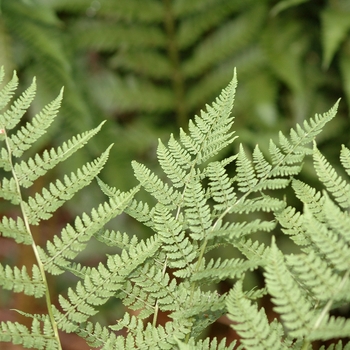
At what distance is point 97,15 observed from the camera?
1.38 m

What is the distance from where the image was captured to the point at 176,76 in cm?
148

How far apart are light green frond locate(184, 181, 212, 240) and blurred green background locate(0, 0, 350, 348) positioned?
2.63 ft

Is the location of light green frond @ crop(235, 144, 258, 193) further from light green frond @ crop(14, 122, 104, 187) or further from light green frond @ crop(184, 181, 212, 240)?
light green frond @ crop(14, 122, 104, 187)

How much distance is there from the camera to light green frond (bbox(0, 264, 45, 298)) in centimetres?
42

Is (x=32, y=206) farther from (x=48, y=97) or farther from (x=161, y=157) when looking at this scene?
(x=48, y=97)

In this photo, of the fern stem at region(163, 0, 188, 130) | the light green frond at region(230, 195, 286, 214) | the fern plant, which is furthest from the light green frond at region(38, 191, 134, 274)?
the fern stem at region(163, 0, 188, 130)

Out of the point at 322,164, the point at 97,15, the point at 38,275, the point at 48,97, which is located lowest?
the point at 38,275

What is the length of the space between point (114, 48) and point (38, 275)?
1.06 meters

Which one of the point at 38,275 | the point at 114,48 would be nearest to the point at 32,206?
the point at 38,275

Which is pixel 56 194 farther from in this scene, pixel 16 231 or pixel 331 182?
pixel 331 182

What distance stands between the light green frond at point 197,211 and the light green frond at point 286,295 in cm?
9

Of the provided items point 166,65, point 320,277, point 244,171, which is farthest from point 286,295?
point 166,65

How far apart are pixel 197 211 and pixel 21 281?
183mm

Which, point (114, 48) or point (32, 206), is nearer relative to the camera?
point (32, 206)
